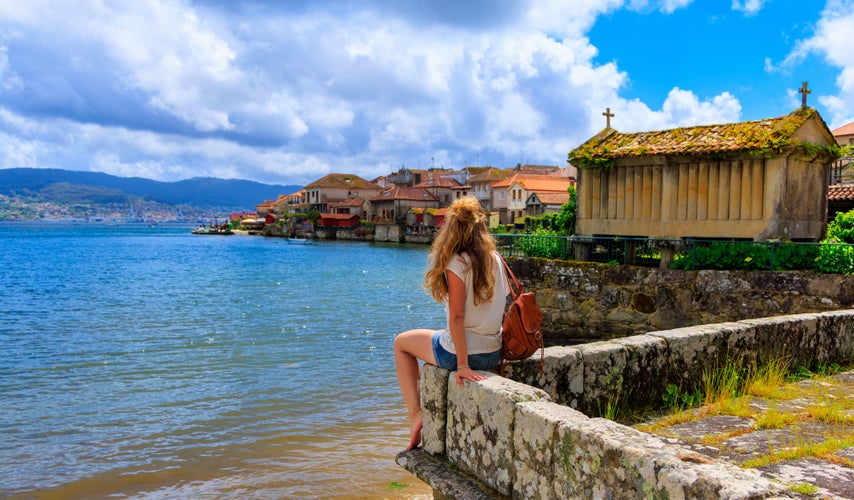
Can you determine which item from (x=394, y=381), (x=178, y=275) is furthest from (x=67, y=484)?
(x=178, y=275)

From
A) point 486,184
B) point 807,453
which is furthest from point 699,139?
point 486,184

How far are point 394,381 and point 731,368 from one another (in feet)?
27.5

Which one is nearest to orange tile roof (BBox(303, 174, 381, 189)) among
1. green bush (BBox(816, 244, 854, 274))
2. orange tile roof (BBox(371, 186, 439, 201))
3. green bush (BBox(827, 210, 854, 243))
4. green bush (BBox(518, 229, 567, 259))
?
orange tile roof (BBox(371, 186, 439, 201))

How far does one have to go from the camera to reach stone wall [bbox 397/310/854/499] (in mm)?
A: 3154

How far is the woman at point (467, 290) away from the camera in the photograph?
4.75m

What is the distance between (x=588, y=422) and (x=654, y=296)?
12.1 meters

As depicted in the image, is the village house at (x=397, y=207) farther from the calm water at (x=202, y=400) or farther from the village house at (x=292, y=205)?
the calm water at (x=202, y=400)

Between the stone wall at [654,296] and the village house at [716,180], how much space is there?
128 centimetres

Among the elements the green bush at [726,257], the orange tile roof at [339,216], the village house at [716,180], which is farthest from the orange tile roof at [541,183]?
the green bush at [726,257]

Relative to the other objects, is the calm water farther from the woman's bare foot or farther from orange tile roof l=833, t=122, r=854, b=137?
orange tile roof l=833, t=122, r=854, b=137

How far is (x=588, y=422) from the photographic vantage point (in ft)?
12.3

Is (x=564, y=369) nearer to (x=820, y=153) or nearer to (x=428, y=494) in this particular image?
(x=428, y=494)

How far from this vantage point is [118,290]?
3375cm

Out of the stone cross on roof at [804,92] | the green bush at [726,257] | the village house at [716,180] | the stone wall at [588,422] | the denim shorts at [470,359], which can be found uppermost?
the stone cross on roof at [804,92]
